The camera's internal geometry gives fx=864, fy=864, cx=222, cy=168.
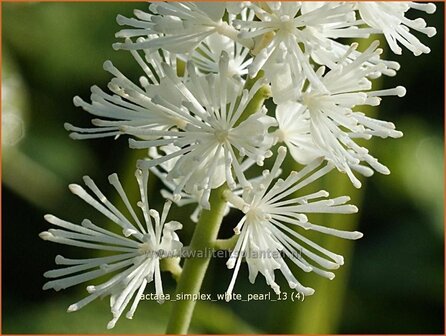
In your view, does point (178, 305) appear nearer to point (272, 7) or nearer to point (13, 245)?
point (272, 7)

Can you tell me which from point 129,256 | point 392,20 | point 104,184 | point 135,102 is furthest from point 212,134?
point 104,184

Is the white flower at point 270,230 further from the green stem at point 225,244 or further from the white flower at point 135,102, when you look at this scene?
the white flower at point 135,102

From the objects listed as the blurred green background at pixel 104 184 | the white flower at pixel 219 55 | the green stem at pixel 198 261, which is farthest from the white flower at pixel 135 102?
the blurred green background at pixel 104 184

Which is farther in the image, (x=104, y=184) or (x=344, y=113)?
(x=104, y=184)

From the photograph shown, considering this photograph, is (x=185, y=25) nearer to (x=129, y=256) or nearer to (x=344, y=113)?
(x=344, y=113)

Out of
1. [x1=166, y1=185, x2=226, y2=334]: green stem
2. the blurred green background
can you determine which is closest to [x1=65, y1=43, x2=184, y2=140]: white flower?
[x1=166, y1=185, x2=226, y2=334]: green stem

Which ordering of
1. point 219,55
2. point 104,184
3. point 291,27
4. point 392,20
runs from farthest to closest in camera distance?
point 104,184
point 219,55
point 392,20
point 291,27
